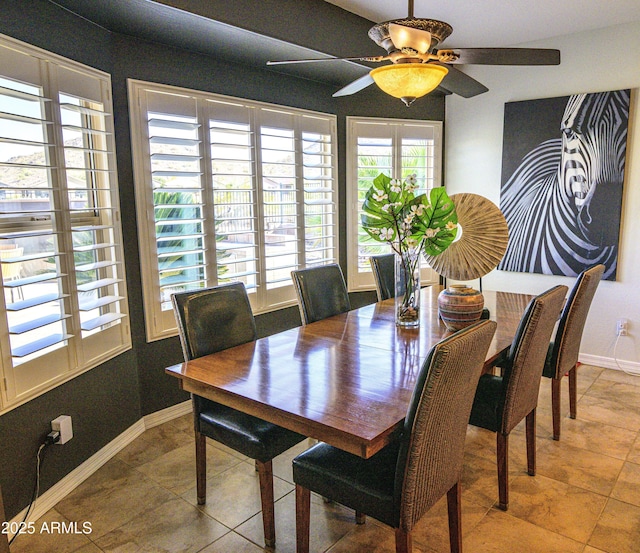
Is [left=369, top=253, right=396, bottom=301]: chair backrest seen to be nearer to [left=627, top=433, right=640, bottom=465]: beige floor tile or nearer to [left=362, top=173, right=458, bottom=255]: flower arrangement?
[left=362, top=173, right=458, bottom=255]: flower arrangement

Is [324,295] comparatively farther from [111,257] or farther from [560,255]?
[560,255]

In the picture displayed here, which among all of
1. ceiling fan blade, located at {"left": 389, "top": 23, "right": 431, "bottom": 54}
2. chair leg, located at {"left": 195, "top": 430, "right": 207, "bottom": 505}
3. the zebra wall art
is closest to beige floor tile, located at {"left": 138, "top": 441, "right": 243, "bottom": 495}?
chair leg, located at {"left": 195, "top": 430, "right": 207, "bottom": 505}

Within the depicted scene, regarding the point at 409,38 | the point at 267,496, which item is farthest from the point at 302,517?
the point at 409,38

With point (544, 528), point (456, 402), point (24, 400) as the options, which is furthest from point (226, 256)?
point (544, 528)

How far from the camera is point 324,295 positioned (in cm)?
299

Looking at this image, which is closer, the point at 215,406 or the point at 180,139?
the point at 215,406

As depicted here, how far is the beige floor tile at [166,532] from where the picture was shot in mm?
1993

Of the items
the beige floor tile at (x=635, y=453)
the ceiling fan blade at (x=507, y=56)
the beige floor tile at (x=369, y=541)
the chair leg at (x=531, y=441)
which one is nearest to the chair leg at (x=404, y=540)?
the beige floor tile at (x=369, y=541)

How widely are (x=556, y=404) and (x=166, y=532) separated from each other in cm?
210

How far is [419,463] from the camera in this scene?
1.51 meters

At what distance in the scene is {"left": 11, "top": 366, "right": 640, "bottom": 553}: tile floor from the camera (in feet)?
6.55

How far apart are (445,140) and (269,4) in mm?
2437

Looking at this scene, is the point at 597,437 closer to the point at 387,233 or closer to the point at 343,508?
the point at 343,508

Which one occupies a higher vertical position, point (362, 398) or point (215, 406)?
point (362, 398)
